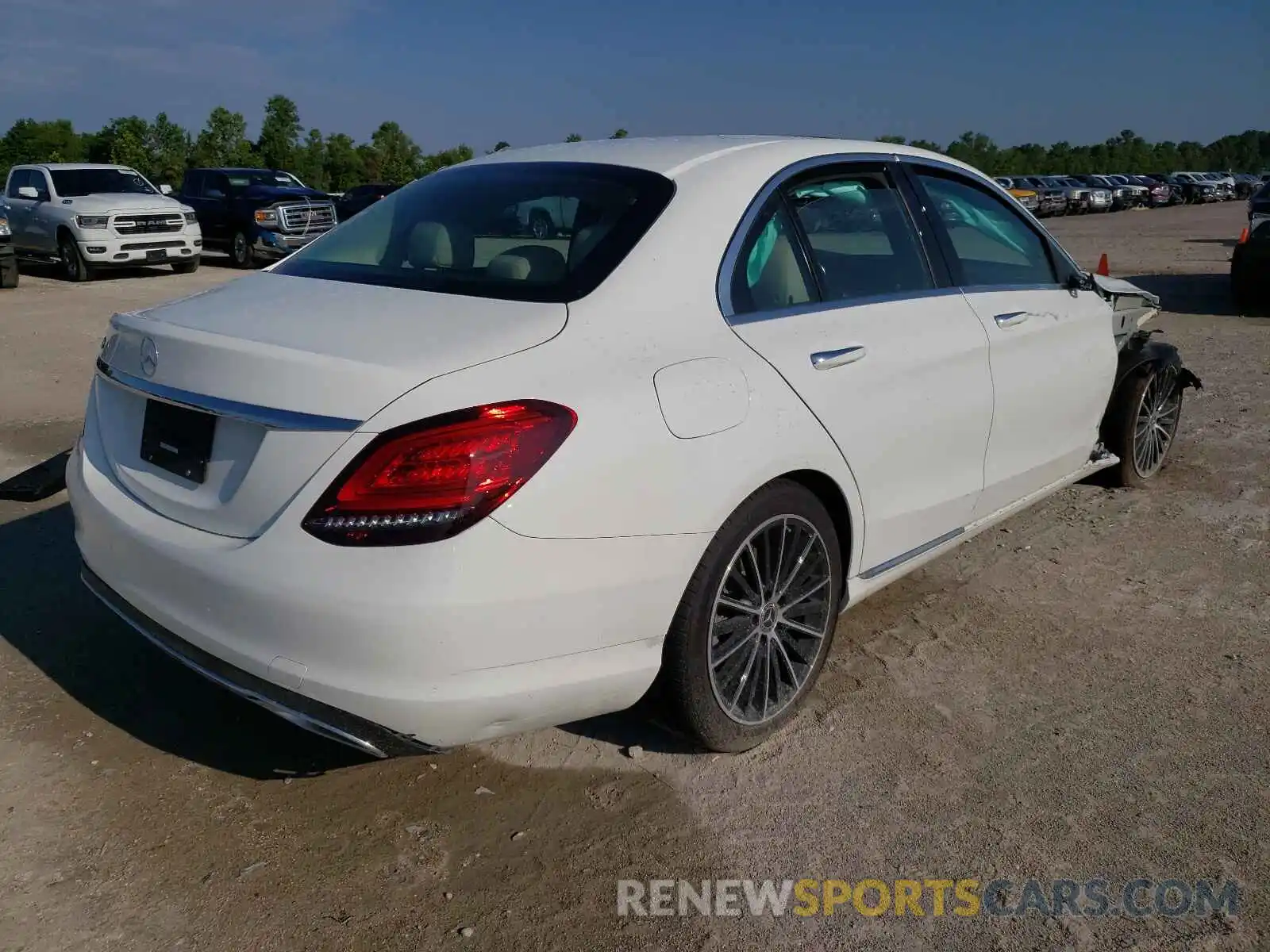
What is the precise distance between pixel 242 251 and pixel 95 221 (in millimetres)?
2864

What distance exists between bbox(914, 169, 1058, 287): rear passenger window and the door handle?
0.49ft

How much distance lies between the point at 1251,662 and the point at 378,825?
2959mm

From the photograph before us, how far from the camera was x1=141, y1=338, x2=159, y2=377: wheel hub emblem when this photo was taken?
2826 mm

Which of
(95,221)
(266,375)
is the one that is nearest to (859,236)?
(266,375)

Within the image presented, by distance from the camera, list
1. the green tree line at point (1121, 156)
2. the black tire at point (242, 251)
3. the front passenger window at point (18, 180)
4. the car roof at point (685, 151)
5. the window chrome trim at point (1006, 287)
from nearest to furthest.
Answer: the car roof at point (685, 151), the window chrome trim at point (1006, 287), the front passenger window at point (18, 180), the black tire at point (242, 251), the green tree line at point (1121, 156)

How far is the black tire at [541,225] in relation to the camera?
3168 millimetres

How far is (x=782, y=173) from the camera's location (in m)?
3.37

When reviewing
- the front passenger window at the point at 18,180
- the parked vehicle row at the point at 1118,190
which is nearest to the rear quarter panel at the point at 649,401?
the front passenger window at the point at 18,180

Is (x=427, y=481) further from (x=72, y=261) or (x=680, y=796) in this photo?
(x=72, y=261)

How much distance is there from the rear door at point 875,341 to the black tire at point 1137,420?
185cm

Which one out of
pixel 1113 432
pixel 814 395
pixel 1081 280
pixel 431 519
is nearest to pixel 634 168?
pixel 814 395

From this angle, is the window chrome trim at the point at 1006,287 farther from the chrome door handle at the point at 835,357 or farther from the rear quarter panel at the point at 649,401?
the rear quarter panel at the point at 649,401

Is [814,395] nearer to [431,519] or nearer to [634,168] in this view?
[634,168]
